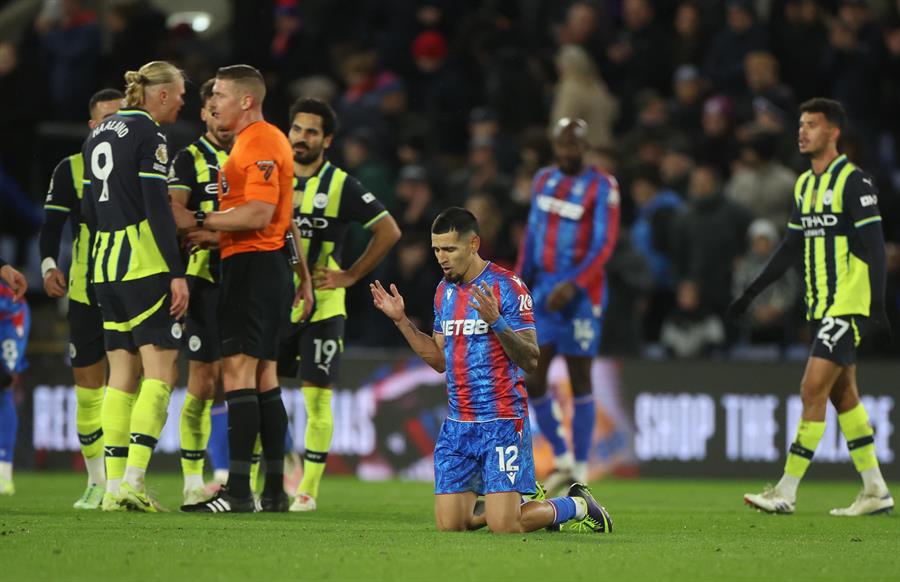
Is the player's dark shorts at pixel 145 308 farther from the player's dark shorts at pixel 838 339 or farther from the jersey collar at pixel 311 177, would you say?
the player's dark shorts at pixel 838 339

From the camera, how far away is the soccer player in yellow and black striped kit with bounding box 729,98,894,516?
998 centimetres

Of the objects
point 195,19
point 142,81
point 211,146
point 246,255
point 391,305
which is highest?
point 195,19

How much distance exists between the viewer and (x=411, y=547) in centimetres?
730

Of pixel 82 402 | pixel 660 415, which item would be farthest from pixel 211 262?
pixel 660 415

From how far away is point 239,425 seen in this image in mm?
8930

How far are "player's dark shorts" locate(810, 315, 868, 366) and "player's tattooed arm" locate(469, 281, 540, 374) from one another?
9.06 feet

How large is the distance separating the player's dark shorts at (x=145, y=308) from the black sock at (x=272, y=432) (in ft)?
2.09

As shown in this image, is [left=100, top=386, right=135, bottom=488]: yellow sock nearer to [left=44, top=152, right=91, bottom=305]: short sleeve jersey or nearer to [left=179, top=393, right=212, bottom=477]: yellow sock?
[left=179, top=393, right=212, bottom=477]: yellow sock

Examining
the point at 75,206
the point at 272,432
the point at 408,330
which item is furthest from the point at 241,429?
the point at 75,206

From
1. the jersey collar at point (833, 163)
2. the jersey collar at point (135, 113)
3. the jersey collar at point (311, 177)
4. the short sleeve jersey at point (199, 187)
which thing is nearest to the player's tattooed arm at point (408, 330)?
the short sleeve jersey at point (199, 187)

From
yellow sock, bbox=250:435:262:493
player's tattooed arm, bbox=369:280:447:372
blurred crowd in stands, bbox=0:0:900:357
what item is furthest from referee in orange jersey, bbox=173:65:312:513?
blurred crowd in stands, bbox=0:0:900:357

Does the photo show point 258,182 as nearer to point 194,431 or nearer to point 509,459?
point 194,431

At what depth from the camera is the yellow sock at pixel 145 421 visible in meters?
8.80

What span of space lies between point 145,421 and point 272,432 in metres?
0.78
